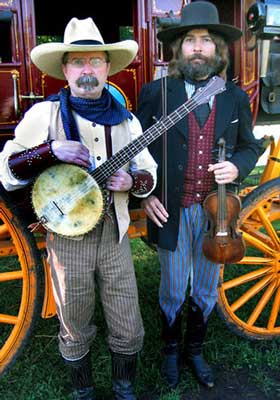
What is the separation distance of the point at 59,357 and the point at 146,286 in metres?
1.10

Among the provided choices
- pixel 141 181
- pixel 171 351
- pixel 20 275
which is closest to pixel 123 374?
pixel 171 351

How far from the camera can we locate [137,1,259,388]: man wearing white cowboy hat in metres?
2.19

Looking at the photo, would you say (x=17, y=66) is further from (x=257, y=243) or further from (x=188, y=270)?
(x=257, y=243)

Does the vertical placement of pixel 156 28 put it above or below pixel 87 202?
above

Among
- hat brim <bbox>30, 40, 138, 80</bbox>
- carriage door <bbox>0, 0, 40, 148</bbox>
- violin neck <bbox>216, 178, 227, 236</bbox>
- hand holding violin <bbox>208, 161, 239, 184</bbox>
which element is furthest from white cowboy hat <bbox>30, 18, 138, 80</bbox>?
violin neck <bbox>216, 178, 227, 236</bbox>

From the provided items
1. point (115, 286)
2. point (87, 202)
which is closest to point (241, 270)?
point (115, 286)

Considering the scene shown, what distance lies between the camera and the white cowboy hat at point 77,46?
1838 millimetres

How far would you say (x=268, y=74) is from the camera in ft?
11.5

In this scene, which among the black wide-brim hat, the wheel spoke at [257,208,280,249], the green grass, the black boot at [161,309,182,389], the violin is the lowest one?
the green grass

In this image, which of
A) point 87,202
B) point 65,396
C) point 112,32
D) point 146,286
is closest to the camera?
point 87,202

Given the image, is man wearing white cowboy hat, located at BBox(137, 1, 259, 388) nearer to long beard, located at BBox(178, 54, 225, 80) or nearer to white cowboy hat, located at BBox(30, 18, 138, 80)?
long beard, located at BBox(178, 54, 225, 80)

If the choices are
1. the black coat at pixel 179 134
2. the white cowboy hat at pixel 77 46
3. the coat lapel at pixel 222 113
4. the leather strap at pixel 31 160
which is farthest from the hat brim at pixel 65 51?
the coat lapel at pixel 222 113

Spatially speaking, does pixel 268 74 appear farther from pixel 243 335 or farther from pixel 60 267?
pixel 60 267

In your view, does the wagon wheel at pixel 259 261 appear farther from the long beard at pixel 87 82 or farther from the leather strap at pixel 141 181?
the long beard at pixel 87 82
